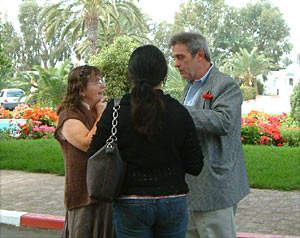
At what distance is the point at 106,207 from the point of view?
2.87m

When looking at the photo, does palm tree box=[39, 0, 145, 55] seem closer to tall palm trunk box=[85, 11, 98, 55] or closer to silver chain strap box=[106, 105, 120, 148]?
tall palm trunk box=[85, 11, 98, 55]

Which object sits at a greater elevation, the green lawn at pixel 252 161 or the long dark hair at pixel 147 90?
the long dark hair at pixel 147 90

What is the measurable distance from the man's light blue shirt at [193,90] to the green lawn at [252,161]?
458cm

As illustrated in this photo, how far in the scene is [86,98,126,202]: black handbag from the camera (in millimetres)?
1931

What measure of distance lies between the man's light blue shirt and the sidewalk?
8.26 ft

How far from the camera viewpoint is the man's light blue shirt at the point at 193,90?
2553mm

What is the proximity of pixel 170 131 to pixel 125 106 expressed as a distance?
0.79 feet

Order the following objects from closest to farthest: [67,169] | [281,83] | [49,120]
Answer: [67,169] < [49,120] < [281,83]

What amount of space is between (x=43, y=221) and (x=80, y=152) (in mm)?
→ 2899

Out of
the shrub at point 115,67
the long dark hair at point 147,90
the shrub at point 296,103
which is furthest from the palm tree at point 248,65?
the long dark hair at point 147,90

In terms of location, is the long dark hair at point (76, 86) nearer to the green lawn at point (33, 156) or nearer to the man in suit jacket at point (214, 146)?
the man in suit jacket at point (214, 146)

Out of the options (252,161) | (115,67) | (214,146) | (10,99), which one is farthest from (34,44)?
(214,146)

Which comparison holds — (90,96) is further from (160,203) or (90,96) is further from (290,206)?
(290,206)

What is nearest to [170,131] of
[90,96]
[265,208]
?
[90,96]
